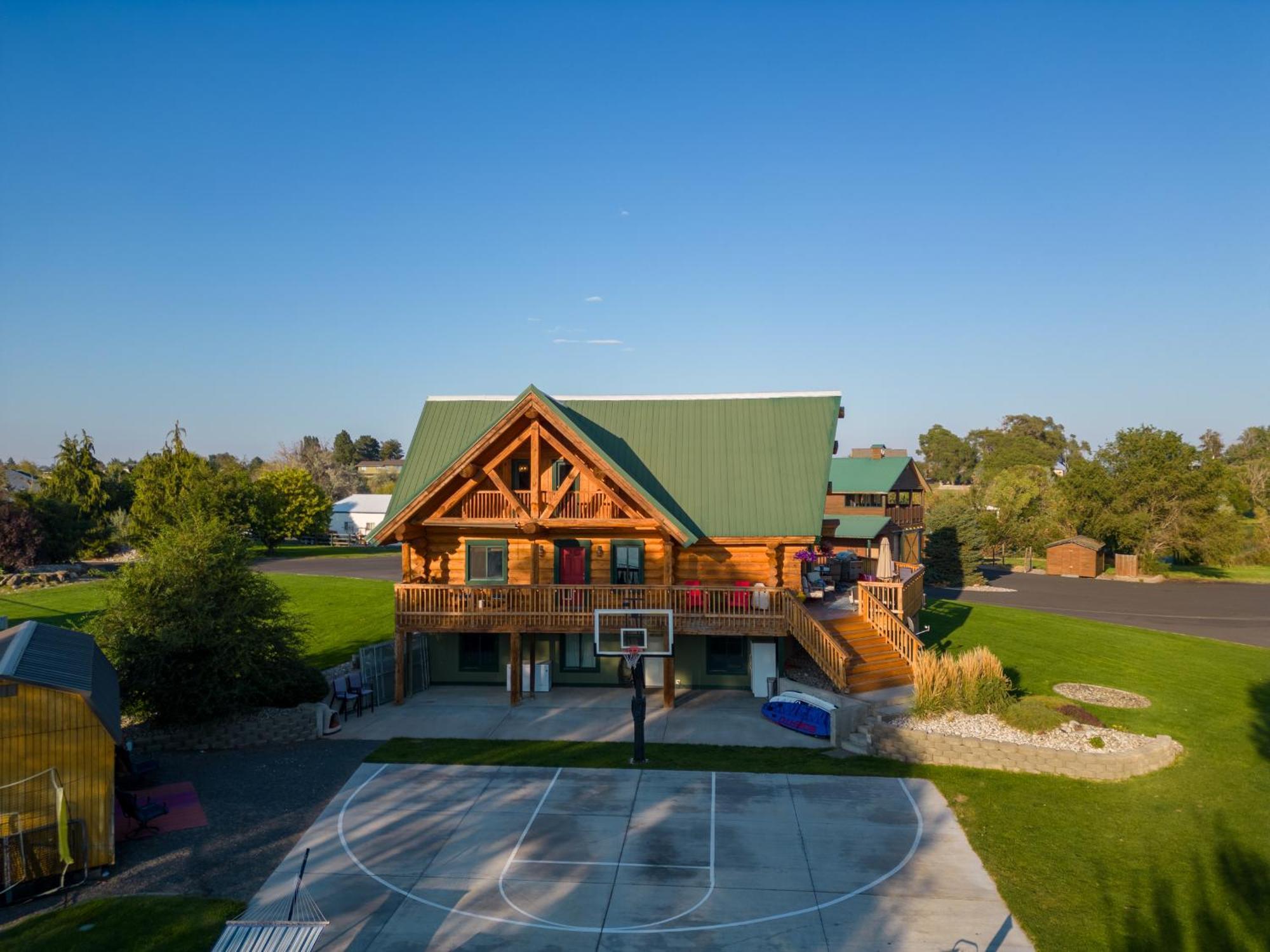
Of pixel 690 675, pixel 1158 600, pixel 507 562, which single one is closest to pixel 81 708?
pixel 507 562

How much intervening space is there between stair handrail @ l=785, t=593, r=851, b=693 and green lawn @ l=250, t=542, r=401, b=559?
45.5 m

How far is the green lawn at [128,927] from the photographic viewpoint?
38.9ft

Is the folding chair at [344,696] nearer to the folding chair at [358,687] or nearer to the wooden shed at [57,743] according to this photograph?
the folding chair at [358,687]

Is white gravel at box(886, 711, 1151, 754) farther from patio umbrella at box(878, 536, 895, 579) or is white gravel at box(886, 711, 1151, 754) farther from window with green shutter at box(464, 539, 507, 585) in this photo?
window with green shutter at box(464, 539, 507, 585)

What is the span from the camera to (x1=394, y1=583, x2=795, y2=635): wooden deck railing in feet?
77.0

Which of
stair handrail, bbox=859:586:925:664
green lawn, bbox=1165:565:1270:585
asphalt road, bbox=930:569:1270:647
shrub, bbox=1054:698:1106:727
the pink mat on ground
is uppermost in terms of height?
stair handrail, bbox=859:586:925:664

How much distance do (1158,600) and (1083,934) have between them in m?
42.2

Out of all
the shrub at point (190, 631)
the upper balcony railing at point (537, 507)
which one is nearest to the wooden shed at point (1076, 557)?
the upper balcony railing at point (537, 507)

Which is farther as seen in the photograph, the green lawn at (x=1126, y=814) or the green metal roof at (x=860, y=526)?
the green metal roof at (x=860, y=526)

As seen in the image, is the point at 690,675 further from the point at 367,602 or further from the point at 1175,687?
the point at 367,602

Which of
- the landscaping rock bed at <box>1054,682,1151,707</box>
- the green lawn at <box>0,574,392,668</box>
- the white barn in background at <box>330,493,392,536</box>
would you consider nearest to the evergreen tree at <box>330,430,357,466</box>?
the white barn in background at <box>330,493,392,536</box>

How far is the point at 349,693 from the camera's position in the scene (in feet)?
75.8

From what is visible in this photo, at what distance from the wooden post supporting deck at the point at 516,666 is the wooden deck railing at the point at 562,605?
389mm

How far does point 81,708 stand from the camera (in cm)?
1403
